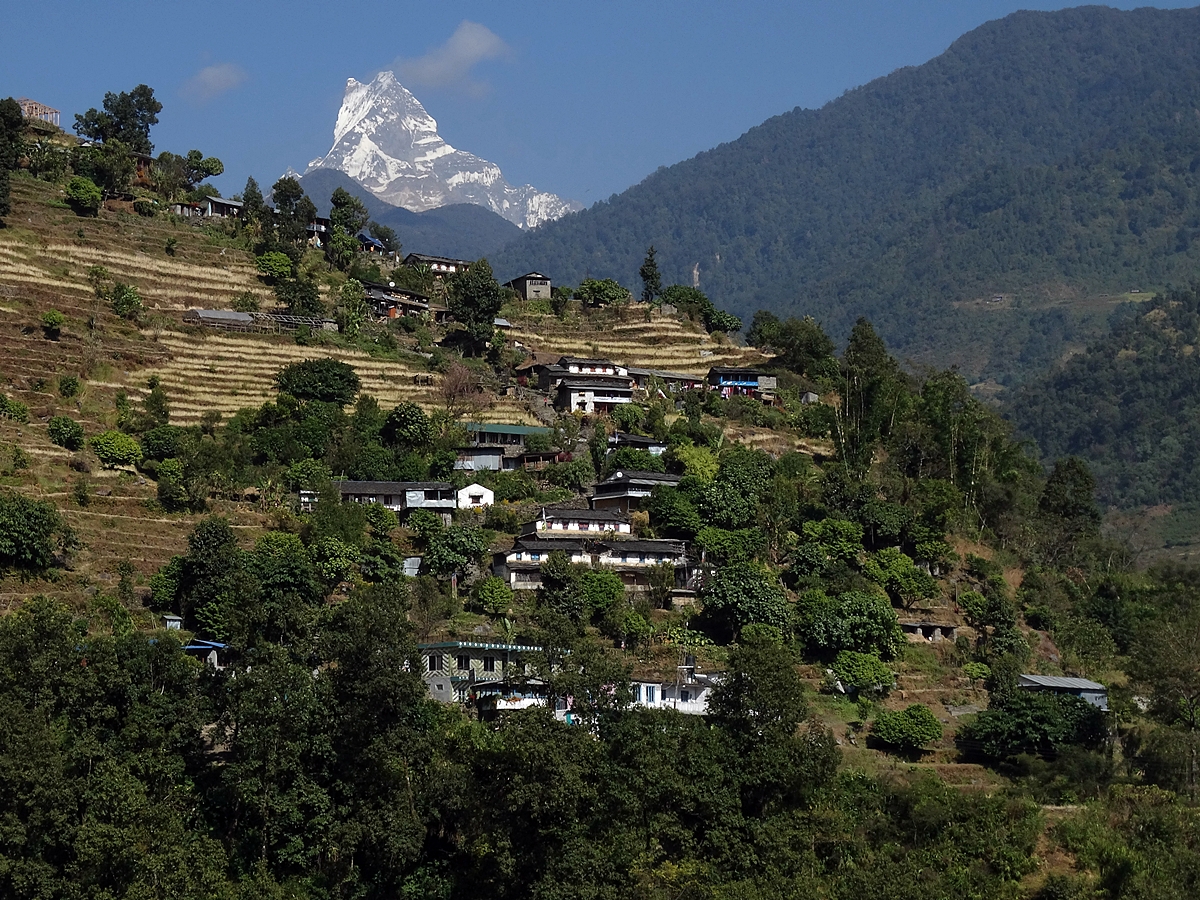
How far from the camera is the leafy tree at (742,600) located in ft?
152

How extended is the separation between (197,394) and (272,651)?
25449 millimetres

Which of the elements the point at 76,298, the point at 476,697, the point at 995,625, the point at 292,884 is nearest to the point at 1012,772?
the point at 995,625

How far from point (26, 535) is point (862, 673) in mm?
25453

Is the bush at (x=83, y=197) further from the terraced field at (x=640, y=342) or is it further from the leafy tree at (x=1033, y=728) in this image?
the leafy tree at (x=1033, y=728)

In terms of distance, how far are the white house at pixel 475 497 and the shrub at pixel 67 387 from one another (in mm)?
14951

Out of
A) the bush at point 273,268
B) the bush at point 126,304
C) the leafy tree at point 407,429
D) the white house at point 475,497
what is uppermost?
the bush at point 273,268

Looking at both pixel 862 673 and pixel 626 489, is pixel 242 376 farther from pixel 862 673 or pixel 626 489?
pixel 862 673

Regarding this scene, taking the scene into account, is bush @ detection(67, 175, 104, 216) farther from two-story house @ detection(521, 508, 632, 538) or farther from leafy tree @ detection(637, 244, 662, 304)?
two-story house @ detection(521, 508, 632, 538)

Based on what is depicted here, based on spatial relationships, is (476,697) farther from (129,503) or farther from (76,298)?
(76,298)

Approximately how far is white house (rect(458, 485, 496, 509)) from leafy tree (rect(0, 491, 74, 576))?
48.7 feet

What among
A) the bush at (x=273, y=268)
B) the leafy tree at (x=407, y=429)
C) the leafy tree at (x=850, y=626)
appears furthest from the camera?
the bush at (x=273, y=268)

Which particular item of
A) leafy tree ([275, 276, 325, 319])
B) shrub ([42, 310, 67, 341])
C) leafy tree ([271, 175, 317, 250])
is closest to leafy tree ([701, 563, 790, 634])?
leafy tree ([275, 276, 325, 319])

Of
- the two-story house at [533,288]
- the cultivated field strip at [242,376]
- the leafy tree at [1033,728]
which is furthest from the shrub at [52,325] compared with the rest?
the leafy tree at [1033,728]

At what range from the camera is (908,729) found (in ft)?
137
